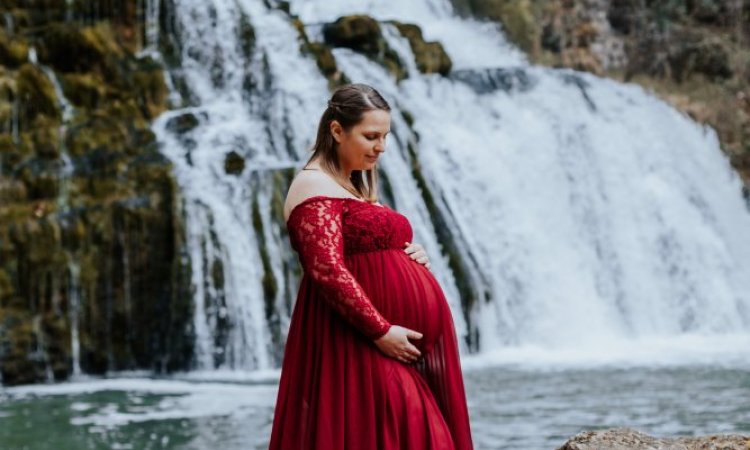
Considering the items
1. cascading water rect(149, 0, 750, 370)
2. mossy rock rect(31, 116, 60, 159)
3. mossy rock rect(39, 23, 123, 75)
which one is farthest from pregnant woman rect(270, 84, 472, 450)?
mossy rock rect(39, 23, 123, 75)

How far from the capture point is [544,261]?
1483 cm

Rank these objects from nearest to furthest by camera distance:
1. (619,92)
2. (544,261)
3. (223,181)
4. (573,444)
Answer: (573,444) → (223,181) → (544,261) → (619,92)

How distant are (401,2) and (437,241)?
1030 centimetres

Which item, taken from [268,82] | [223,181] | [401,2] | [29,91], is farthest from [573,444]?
[401,2]

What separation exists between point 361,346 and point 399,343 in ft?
0.37

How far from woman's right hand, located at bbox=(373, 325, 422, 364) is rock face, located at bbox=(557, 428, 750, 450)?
1138 mm

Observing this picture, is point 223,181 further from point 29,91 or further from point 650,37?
point 650,37

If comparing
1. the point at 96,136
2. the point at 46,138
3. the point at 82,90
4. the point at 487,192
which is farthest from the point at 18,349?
the point at 487,192

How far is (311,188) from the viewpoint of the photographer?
3088mm

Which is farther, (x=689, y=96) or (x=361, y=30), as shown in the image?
(x=689, y=96)

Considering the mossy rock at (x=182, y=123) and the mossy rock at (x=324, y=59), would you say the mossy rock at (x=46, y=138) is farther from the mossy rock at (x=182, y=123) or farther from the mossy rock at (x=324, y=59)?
the mossy rock at (x=324, y=59)

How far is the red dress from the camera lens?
2.98 m

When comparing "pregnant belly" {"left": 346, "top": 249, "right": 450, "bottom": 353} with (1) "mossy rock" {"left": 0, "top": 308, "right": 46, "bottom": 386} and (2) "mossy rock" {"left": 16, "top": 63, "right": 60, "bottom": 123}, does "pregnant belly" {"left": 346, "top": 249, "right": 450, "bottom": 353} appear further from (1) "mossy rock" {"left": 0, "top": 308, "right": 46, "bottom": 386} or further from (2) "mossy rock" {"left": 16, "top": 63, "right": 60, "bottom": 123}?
(2) "mossy rock" {"left": 16, "top": 63, "right": 60, "bottom": 123}

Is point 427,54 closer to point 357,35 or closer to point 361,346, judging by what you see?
point 357,35
